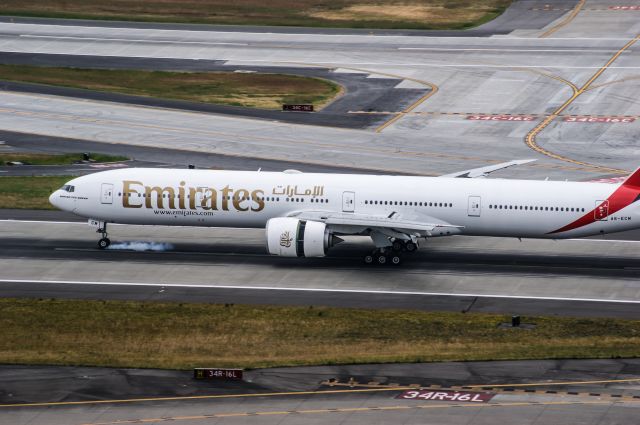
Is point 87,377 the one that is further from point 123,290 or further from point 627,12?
point 627,12

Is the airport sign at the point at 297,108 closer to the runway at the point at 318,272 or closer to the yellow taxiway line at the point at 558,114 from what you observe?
the yellow taxiway line at the point at 558,114

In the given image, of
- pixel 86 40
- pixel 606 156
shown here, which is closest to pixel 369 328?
pixel 606 156

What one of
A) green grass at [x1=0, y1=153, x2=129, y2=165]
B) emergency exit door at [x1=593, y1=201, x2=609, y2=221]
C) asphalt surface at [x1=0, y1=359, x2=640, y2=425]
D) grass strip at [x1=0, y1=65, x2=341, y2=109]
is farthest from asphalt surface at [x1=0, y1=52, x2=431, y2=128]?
asphalt surface at [x1=0, y1=359, x2=640, y2=425]

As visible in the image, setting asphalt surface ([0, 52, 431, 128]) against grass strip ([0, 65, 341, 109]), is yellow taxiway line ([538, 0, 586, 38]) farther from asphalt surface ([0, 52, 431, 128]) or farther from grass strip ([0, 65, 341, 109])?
grass strip ([0, 65, 341, 109])

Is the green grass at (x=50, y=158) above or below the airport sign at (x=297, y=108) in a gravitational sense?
below

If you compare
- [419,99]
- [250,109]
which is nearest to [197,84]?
[250,109]

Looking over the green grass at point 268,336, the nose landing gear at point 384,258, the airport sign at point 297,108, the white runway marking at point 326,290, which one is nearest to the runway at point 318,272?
the white runway marking at point 326,290

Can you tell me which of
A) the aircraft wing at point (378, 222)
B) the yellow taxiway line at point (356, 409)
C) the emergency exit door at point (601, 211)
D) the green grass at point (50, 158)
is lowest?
the yellow taxiway line at point (356, 409)
